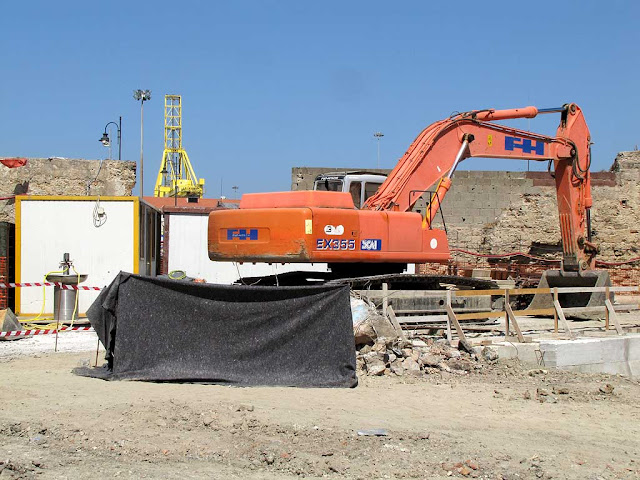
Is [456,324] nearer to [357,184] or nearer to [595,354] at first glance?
[595,354]

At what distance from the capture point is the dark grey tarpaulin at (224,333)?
9.57 meters

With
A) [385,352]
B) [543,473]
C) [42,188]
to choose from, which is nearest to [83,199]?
[42,188]

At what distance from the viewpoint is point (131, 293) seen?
9.66 meters

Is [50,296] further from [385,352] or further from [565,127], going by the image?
[565,127]

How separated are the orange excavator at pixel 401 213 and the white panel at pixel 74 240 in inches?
151

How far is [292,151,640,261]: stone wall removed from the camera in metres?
24.5

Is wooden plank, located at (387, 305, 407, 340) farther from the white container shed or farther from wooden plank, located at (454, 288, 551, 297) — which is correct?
the white container shed

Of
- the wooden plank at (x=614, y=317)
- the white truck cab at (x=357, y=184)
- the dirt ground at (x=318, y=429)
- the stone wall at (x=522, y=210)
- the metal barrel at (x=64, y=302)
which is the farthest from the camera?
the stone wall at (x=522, y=210)

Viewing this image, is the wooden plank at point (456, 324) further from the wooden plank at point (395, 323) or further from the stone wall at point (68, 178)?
the stone wall at point (68, 178)

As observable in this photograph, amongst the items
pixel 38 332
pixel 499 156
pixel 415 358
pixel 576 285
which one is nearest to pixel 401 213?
pixel 415 358

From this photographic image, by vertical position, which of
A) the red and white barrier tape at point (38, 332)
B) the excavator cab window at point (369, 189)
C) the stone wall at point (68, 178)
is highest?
the stone wall at point (68, 178)

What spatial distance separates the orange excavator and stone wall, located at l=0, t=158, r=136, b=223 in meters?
10.3

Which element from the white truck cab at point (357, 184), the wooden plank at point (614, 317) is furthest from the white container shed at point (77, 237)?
the wooden plank at point (614, 317)

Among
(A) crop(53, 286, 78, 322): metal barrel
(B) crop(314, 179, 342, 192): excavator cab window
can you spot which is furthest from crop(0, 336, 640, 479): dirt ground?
(B) crop(314, 179, 342, 192): excavator cab window
